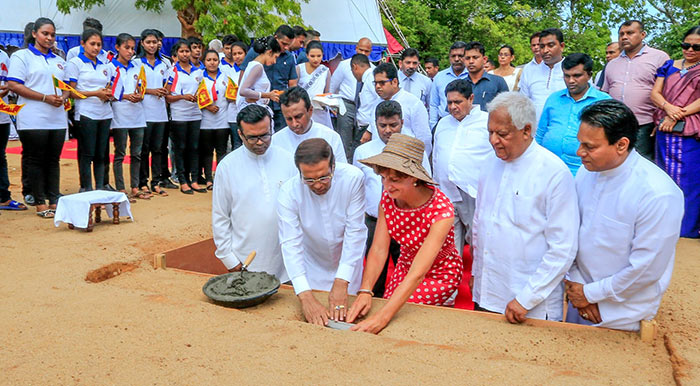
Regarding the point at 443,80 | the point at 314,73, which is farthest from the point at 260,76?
the point at 443,80

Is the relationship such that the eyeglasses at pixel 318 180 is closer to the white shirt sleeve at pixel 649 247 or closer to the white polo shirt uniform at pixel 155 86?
the white shirt sleeve at pixel 649 247

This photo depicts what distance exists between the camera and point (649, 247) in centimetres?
231

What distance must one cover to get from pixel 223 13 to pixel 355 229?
28.6 ft

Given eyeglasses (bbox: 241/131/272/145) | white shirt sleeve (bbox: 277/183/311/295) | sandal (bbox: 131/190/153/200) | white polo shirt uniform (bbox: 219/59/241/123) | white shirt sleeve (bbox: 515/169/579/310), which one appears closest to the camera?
white shirt sleeve (bbox: 515/169/579/310)

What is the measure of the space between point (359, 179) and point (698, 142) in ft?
11.5

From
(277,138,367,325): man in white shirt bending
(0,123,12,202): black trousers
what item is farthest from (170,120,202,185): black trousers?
(277,138,367,325): man in white shirt bending

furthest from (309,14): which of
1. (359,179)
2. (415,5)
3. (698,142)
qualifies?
(359,179)

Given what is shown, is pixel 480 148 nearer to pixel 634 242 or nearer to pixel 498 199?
pixel 498 199

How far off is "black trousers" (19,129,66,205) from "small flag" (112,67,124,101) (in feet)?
2.27

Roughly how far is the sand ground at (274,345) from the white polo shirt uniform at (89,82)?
275cm

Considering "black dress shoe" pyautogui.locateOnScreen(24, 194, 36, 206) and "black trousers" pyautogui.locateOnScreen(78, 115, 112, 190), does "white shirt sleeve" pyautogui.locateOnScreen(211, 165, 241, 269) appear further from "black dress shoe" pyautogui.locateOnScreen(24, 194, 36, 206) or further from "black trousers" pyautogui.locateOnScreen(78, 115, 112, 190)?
"black dress shoe" pyautogui.locateOnScreen(24, 194, 36, 206)

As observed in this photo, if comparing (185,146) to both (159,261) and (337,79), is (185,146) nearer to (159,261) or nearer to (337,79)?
(337,79)

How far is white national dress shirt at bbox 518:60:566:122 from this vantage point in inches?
202

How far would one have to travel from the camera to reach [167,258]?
12.7ft
